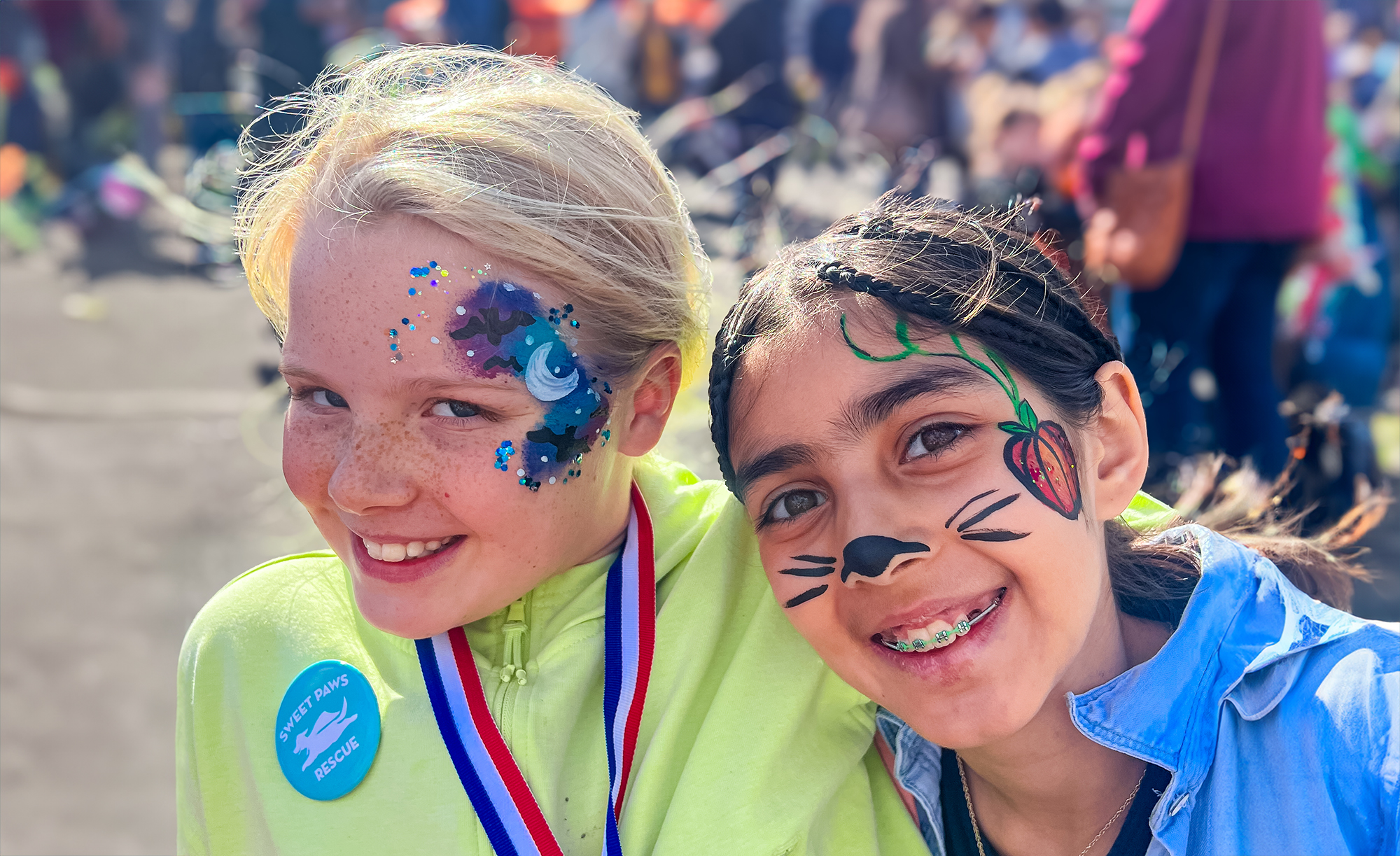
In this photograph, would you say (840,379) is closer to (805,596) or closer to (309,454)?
(805,596)

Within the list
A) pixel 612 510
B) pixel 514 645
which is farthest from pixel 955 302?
pixel 514 645

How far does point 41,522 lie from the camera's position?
463 cm

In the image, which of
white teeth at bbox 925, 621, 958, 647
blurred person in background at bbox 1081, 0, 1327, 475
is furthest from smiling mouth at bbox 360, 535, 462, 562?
blurred person in background at bbox 1081, 0, 1327, 475

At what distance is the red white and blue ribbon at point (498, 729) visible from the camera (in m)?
1.55

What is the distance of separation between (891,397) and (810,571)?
0.88 ft

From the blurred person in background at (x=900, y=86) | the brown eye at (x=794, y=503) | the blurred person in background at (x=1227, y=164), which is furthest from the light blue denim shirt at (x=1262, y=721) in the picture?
the blurred person in background at (x=900, y=86)

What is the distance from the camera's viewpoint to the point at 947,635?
59.8 inches

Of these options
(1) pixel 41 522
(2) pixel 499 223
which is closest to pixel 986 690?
(2) pixel 499 223

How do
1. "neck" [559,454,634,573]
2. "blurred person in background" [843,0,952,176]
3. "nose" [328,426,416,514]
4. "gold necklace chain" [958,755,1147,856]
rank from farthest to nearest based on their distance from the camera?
"blurred person in background" [843,0,952,176], "neck" [559,454,634,573], "gold necklace chain" [958,755,1147,856], "nose" [328,426,416,514]

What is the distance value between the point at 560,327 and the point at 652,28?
9062mm

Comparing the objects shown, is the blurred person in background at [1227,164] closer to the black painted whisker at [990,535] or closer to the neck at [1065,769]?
the neck at [1065,769]

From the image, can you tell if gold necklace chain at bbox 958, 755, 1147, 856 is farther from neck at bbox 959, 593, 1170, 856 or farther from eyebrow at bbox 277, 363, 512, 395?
eyebrow at bbox 277, 363, 512, 395

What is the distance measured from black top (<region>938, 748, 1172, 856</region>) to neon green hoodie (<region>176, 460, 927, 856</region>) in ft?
0.22

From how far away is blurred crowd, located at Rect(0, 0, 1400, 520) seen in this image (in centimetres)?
354
